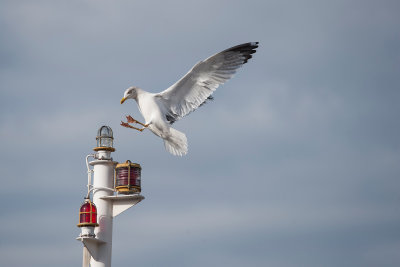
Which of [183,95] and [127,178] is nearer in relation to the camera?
[127,178]

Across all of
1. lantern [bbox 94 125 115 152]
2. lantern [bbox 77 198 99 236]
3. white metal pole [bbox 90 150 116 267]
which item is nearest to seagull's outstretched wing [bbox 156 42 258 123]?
lantern [bbox 94 125 115 152]

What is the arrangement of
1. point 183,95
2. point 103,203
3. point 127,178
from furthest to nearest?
point 183,95 → point 103,203 → point 127,178

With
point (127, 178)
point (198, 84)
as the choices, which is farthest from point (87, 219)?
point (198, 84)

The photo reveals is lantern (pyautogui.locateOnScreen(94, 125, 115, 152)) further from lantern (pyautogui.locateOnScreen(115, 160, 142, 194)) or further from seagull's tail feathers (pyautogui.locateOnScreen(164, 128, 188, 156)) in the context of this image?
seagull's tail feathers (pyautogui.locateOnScreen(164, 128, 188, 156))

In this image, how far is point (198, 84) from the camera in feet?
40.9

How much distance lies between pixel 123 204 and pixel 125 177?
50 cm

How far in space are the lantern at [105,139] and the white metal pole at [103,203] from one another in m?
0.08

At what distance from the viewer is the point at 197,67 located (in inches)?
486

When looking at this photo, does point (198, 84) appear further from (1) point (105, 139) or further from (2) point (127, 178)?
(2) point (127, 178)

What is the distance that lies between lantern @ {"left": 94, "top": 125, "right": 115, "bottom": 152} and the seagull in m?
0.69

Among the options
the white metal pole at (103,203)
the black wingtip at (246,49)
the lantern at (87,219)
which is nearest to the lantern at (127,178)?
the white metal pole at (103,203)

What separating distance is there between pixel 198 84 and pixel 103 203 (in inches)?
117

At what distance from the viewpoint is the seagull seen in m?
11.6

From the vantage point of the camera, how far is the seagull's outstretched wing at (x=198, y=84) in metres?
12.2
